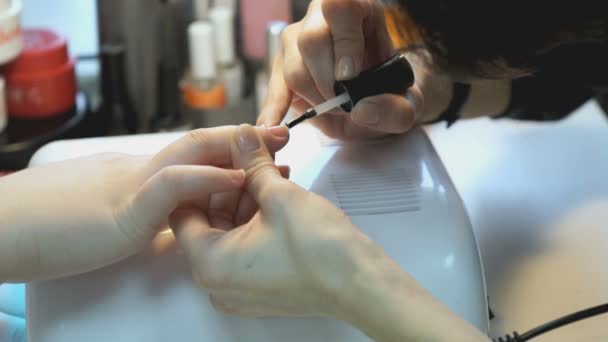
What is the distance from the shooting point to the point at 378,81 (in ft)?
1.80

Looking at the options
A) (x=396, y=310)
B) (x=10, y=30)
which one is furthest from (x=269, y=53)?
(x=396, y=310)

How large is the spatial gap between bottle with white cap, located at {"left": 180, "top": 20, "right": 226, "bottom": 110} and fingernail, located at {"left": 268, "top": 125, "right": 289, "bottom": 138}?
1.26ft

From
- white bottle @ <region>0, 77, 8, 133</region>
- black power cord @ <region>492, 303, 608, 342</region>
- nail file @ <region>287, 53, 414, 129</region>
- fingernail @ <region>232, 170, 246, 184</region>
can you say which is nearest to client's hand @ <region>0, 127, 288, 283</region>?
fingernail @ <region>232, 170, 246, 184</region>

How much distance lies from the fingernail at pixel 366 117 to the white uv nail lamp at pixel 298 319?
0.12 ft

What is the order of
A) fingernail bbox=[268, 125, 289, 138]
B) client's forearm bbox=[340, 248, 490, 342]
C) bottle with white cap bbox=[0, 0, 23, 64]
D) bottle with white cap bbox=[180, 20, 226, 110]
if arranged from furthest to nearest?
bottle with white cap bbox=[180, 20, 226, 110]
bottle with white cap bbox=[0, 0, 23, 64]
fingernail bbox=[268, 125, 289, 138]
client's forearm bbox=[340, 248, 490, 342]

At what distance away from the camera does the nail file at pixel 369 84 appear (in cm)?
54

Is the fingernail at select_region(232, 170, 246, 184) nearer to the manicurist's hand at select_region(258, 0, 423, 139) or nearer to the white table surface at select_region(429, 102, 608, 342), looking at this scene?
the manicurist's hand at select_region(258, 0, 423, 139)

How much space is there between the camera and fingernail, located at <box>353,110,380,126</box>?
0.55m

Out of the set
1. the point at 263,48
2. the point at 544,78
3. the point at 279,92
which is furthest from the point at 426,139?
the point at 263,48

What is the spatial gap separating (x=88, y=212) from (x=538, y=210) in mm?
429

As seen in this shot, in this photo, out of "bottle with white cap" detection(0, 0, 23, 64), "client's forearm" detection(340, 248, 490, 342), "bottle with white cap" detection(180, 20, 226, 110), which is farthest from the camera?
"bottle with white cap" detection(180, 20, 226, 110)

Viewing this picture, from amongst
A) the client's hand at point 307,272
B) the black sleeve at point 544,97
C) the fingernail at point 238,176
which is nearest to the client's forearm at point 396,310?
the client's hand at point 307,272

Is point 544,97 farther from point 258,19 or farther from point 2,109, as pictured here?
point 2,109

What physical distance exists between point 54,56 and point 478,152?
501 millimetres
